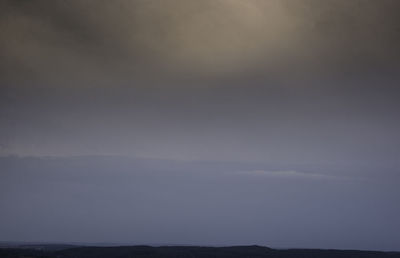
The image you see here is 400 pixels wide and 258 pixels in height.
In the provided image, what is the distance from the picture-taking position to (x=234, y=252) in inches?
6742

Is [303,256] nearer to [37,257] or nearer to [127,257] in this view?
[127,257]

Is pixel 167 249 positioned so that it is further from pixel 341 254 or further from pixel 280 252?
pixel 341 254

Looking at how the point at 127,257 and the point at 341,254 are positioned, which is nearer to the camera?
the point at 127,257

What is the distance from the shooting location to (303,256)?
6506 inches

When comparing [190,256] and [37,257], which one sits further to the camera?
[190,256]

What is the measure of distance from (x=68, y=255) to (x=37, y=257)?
1454cm

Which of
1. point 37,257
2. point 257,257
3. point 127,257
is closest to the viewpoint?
point 37,257

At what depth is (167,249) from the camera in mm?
172375

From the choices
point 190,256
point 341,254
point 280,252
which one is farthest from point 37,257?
point 341,254

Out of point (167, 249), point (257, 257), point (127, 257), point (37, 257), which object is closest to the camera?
point (37, 257)

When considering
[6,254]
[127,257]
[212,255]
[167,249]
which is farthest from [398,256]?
[6,254]

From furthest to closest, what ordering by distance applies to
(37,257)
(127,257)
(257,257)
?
(257,257), (127,257), (37,257)

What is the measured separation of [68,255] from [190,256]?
36.5m

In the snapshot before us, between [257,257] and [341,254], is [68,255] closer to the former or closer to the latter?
[257,257]
